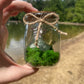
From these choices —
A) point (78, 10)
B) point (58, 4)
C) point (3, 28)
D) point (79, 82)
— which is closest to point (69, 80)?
point (79, 82)

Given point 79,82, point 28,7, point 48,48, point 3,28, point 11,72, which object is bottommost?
point 79,82

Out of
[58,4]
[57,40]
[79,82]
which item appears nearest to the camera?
[57,40]

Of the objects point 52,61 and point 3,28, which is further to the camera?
point 3,28

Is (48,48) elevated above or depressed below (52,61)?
above

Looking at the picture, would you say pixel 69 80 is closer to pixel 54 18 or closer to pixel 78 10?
pixel 54 18

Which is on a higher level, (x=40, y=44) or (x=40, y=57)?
(x=40, y=44)

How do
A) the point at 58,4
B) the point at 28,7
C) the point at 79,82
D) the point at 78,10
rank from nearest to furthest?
the point at 28,7, the point at 79,82, the point at 58,4, the point at 78,10
